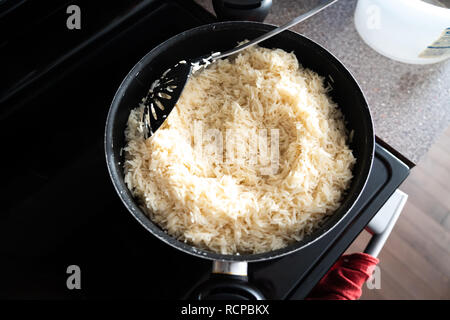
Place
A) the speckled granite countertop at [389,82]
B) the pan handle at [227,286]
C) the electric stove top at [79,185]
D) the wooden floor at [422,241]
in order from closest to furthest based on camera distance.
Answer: the pan handle at [227,286] < the electric stove top at [79,185] < the speckled granite countertop at [389,82] < the wooden floor at [422,241]

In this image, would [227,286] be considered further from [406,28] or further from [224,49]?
[406,28]

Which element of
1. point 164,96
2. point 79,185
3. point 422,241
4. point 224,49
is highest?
point 224,49

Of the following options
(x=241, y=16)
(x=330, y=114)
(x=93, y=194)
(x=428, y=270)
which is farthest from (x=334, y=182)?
(x=428, y=270)

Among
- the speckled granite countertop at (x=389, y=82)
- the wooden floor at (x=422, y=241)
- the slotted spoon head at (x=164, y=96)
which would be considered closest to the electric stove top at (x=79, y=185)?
the speckled granite countertop at (x=389, y=82)

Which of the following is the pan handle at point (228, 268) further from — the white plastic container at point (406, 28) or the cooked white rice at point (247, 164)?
the white plastic container at point (406, 28)

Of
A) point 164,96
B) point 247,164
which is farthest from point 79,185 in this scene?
point 247,164

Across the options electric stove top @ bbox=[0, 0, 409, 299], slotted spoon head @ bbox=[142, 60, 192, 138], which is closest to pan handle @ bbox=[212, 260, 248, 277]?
electric stove top @ bbox=[0, 0, 409, 299]
